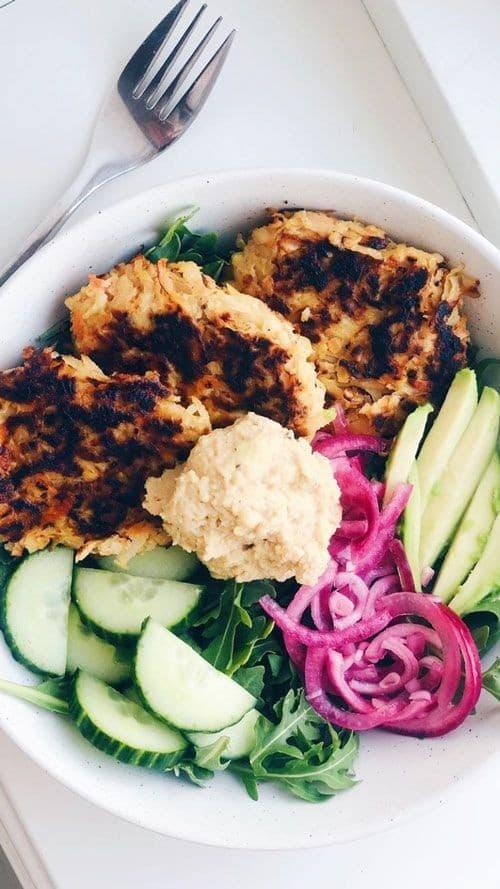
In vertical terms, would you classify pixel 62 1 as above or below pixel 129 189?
above

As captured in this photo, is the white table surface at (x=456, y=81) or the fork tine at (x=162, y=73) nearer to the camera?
the fork tine at (x=162, y=73)

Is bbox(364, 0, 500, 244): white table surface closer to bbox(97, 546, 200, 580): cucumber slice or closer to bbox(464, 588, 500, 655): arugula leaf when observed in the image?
bbox(464, 588, 500, 655): arugula leaf

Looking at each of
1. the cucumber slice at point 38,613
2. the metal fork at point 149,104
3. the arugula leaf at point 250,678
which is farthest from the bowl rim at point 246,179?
the arugula leaf at point 250,678

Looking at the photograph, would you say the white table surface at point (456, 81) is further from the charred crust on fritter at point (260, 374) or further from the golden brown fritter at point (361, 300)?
the charred crust on fritter at point (260, 374)

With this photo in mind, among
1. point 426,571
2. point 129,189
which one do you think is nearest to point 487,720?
point 426,571

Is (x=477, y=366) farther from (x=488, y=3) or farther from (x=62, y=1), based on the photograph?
(x=62, y=1)

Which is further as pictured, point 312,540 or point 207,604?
point 207,604

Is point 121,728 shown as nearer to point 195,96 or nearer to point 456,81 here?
point 195,96
